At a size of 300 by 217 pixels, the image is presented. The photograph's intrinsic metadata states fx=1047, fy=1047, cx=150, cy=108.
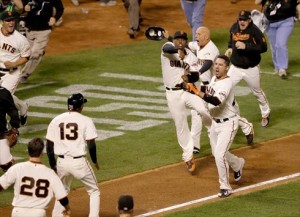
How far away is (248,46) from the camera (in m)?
19.1

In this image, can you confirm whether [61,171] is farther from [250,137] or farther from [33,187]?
[250,137]

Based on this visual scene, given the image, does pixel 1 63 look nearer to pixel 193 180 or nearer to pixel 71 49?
pixel 193 180

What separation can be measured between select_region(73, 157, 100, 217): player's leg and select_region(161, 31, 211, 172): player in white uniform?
299 centimetres

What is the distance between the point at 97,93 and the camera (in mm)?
22047

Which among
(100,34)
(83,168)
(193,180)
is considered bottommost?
(100,34)

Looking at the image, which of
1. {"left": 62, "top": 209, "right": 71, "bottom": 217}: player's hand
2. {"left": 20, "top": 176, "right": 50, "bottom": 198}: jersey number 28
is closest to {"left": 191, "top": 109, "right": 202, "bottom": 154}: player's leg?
{"left": 62, "top": 209, "right": 71, "bottom": 217}: player's hand

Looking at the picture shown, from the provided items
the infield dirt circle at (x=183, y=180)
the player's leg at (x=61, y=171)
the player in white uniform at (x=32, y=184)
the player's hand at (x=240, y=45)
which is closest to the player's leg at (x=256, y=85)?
the player's hand at (x=240, y=45)

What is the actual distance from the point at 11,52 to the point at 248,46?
4.29 meters

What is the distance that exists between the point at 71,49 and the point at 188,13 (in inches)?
129

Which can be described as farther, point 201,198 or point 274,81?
point 274,81

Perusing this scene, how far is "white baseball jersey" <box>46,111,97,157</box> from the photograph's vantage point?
14.3 m

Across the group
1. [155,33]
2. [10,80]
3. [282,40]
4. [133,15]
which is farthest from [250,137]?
[133,15]

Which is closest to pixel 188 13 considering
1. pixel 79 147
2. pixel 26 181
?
pixel 79 147

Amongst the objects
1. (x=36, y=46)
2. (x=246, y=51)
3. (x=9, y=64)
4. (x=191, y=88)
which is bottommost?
(x=36, y=46)
